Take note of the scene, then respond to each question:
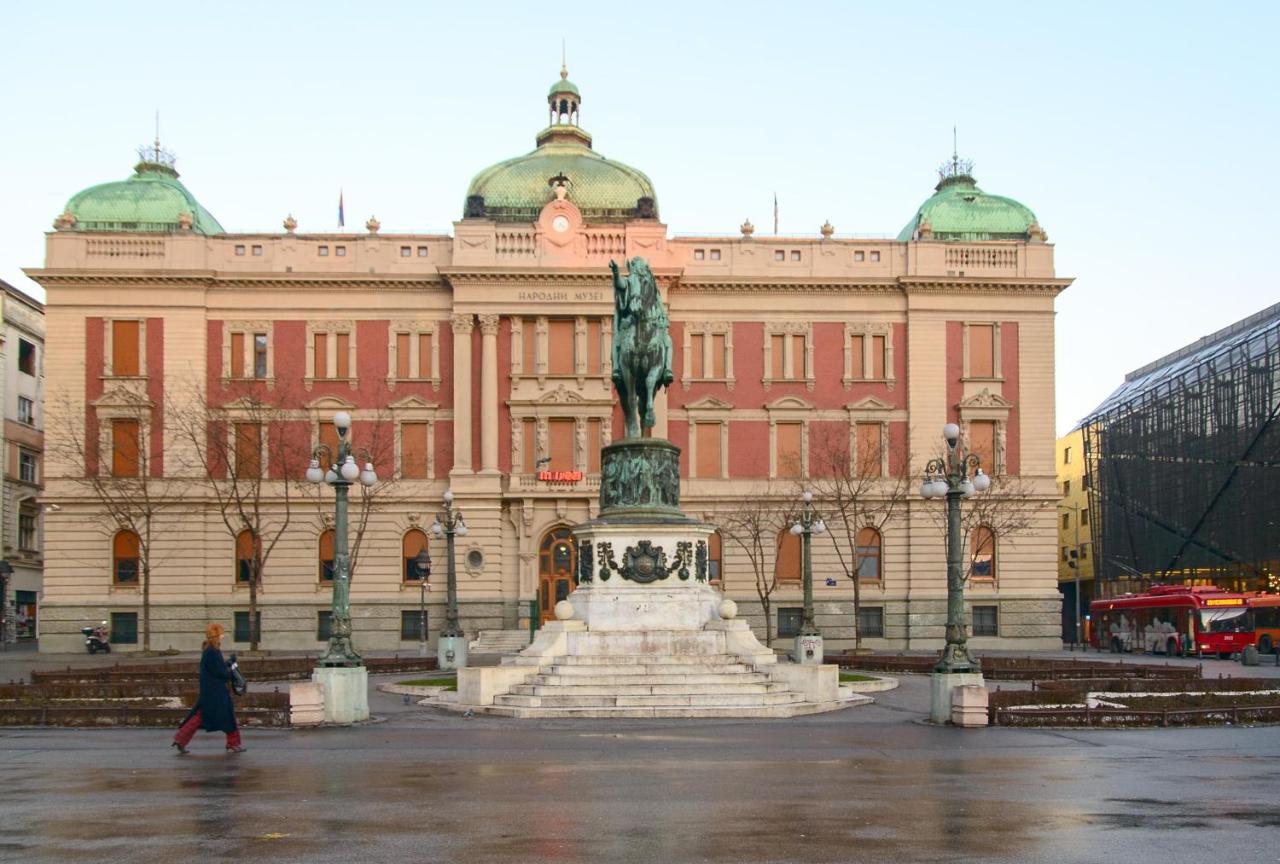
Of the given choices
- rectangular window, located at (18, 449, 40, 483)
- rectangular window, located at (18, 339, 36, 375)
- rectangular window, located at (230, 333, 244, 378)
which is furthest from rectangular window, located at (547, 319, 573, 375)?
rectangular window, located at (18, 449, 40, 483)

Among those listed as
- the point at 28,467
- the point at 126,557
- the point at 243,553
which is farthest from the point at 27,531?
the point at 243,553

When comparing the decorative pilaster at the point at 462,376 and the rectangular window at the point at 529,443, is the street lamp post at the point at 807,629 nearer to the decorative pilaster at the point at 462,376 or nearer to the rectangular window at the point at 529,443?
the rectangular window at the point at 529,443

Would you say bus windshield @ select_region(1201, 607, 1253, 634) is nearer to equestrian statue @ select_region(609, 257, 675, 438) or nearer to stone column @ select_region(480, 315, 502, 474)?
stone column @ select_region(480, 315, 502, 474)

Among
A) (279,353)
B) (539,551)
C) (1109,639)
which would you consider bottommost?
(1109,639)

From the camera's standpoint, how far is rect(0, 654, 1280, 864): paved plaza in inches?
529

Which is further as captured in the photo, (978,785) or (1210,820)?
(978,785)

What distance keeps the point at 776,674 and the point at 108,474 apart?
44.4 m

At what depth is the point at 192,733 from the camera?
21672 mm

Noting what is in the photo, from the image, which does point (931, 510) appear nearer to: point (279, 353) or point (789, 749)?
point (279, 353)

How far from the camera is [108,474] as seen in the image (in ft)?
217

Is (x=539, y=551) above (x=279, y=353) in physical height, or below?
below

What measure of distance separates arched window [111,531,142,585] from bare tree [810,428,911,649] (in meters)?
31.5

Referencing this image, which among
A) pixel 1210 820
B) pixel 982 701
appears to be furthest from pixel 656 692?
pixel 1210 820

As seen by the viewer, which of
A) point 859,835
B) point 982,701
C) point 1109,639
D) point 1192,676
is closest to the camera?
point 859,835
